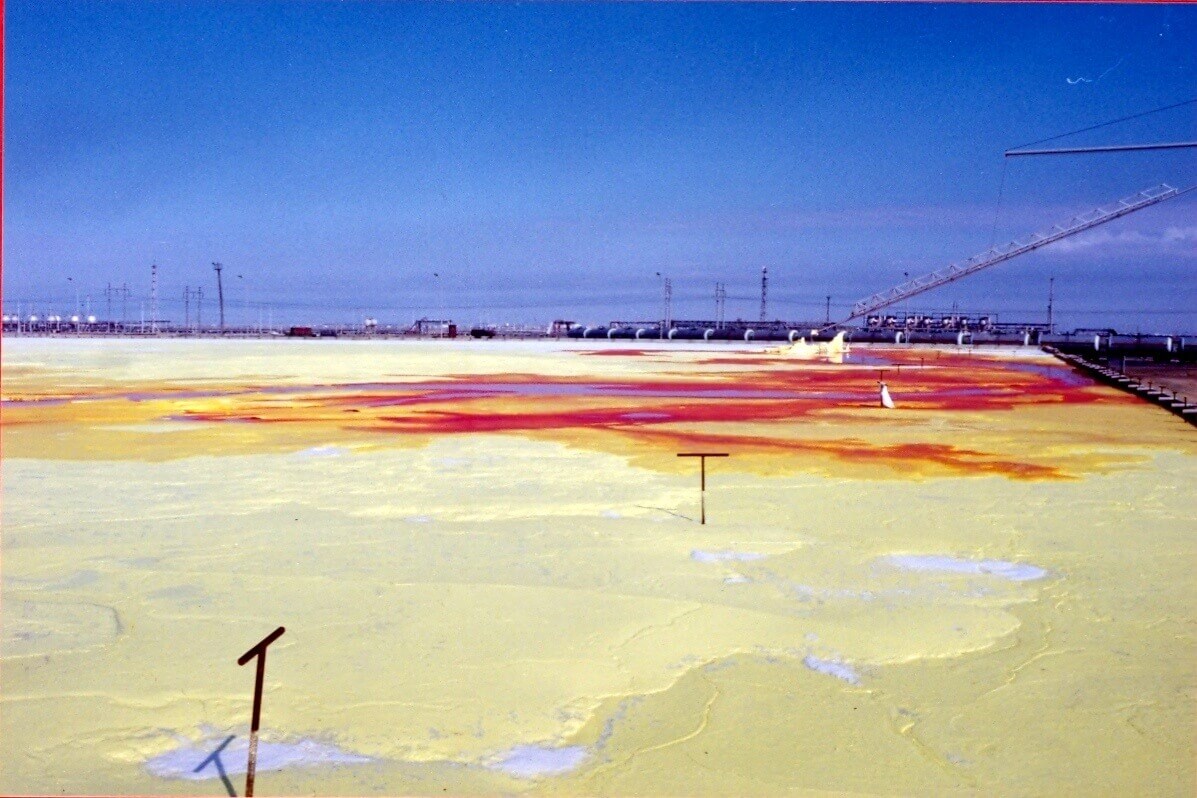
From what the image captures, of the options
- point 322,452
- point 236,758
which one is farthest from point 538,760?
point 322,452

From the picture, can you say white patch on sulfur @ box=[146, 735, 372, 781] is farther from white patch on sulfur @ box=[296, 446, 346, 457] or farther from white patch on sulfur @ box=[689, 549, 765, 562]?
white patch on sulfur @ box=[296, 446, 346, 457]

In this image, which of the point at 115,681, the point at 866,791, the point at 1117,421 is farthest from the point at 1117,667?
the point at 1117,421

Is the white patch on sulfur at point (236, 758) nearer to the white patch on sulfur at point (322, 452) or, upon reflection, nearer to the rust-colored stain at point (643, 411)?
the white patch on sulfur at point (322, 452)

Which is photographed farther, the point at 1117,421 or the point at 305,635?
the point at 1117,421

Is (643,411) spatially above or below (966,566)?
above

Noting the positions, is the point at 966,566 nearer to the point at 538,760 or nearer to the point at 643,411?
the point at 538,760

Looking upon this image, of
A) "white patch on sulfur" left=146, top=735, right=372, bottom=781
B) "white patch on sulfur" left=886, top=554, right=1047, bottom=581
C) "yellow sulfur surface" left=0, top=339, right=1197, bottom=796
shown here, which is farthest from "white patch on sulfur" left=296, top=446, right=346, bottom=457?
"white patch on sulfur" left=146, top=735, right=372, bottom=781

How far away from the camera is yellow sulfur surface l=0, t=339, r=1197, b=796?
17.9ft

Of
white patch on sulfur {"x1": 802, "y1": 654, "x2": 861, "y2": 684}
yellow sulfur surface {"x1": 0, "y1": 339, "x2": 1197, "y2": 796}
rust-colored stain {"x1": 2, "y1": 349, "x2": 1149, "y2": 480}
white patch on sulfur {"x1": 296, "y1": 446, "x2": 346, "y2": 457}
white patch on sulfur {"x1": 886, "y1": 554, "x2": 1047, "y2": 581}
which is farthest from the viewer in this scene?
rust-colored stain {"x1": 2, "y1": 349, "x2": 1149, "y2": 480}

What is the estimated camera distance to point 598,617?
774cm

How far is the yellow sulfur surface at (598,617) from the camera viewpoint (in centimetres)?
545

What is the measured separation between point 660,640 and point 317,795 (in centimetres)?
291

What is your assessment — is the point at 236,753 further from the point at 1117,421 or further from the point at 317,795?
the point at 1117,421

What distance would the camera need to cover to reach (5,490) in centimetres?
1222
